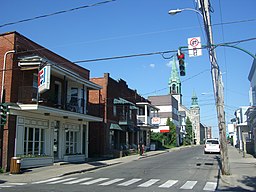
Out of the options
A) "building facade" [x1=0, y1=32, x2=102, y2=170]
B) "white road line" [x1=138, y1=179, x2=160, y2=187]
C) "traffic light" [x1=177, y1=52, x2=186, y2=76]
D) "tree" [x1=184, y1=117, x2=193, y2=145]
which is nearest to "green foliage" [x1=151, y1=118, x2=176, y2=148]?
"tree" [x1=184, y1=117, x2=193, y2=145]

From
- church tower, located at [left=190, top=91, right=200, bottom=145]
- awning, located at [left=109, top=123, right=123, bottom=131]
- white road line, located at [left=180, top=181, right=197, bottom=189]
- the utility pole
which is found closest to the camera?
white road line, located at [left=180, top=181, right=197, bottom=189]

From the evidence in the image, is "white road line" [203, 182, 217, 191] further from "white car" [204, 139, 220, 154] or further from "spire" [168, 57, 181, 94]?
"spire" [168, 57, 181, 94]

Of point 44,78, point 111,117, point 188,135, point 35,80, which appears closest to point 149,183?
point 44,78

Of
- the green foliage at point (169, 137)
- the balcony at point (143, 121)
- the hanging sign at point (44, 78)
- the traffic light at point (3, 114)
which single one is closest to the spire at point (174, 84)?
the green foliage at point (169, 137)

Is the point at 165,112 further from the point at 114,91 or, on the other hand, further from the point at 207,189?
the point at 207,189

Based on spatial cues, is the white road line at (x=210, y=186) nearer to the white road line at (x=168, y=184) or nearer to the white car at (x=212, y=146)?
the white road line at (x=168, y=184)

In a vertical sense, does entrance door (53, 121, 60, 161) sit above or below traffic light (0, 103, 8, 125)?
below

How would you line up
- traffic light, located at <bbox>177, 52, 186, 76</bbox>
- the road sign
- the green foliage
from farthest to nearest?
1. the green foliage
2. traffic light, located at <bbox>177, 52, 186, 76</bbox>
3. the road sign

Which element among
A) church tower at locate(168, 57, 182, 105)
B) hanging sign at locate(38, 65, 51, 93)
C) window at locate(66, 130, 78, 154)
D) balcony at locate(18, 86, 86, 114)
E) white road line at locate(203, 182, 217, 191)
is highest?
church tower at locate(168, 57, 182, 105)

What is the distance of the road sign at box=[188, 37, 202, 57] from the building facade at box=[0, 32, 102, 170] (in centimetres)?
839

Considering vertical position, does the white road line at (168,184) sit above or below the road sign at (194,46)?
below

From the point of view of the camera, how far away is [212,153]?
3688 cm

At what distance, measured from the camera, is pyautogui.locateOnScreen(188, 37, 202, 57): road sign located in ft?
48.1

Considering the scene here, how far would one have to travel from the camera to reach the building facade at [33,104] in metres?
18.8
